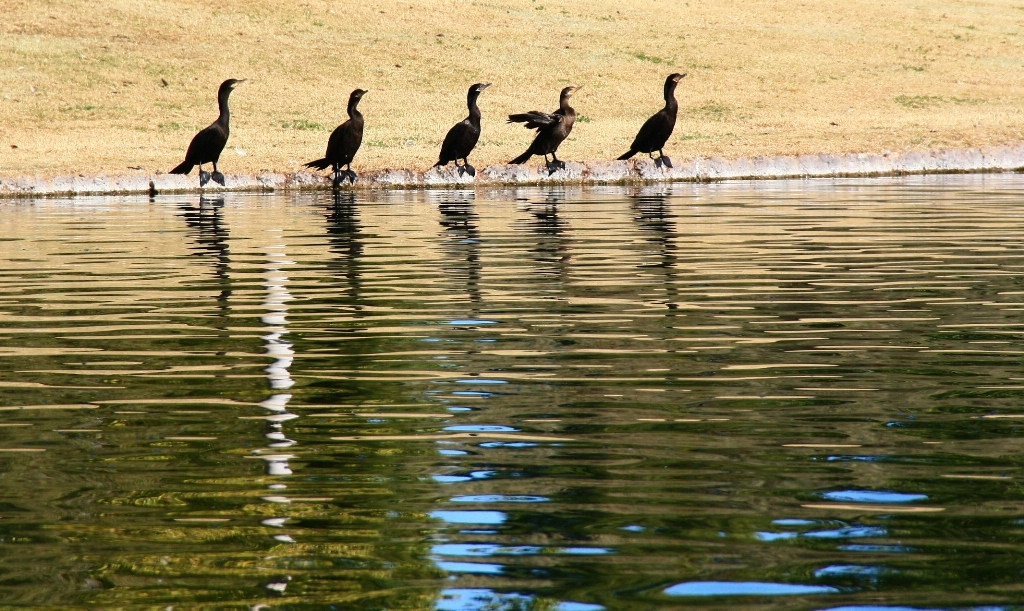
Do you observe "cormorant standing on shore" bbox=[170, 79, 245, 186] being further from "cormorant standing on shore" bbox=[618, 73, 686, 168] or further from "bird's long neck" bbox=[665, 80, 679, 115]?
"bird's long neck" bbox=[665, 80, 679, 115]

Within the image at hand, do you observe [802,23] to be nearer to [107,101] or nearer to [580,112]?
[580,112]

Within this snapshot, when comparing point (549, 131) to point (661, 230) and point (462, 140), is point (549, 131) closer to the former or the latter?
point (462, 140)

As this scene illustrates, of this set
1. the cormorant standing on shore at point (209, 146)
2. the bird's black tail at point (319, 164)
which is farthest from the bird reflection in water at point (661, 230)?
the cormorant standing on shore at point (209, 146)

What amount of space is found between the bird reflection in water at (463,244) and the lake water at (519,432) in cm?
12

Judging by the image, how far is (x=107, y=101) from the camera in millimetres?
36344

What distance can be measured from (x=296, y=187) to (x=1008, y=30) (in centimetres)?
3449

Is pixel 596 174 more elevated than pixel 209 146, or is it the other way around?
pixel 209 146

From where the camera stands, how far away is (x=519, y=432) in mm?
6652

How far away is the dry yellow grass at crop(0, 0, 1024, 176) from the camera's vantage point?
31.6 metres

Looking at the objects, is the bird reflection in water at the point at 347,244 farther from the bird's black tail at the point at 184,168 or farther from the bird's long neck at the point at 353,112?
the bird's black tail at the point at 184,168

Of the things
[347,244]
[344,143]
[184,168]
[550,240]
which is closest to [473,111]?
[344,143]

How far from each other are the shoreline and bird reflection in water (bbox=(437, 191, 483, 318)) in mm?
3548

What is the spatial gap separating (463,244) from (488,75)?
25.9 meters

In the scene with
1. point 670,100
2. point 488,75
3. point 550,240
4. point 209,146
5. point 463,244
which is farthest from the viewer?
point 488,75
